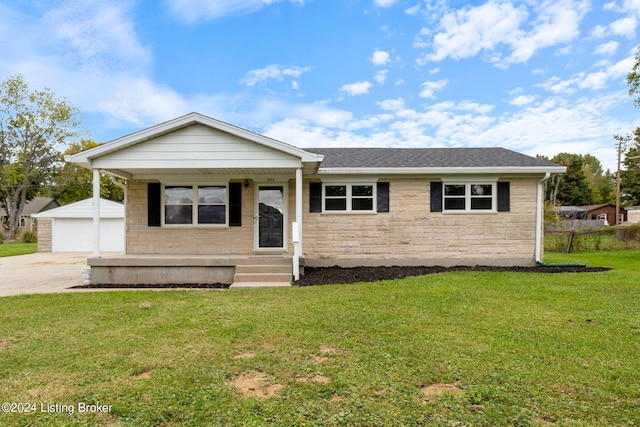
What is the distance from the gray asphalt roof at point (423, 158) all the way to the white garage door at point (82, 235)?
12050 millimetres

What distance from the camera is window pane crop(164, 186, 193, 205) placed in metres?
9.88

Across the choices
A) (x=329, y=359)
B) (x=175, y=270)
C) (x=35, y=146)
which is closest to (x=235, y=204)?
(x=175, y=270)

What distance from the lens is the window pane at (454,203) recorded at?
995cm

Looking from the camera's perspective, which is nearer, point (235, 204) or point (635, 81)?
point (235, 204)

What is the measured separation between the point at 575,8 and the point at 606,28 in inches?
101

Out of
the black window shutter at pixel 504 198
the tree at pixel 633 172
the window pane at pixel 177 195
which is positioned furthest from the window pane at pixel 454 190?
the tree at pixel 633 172

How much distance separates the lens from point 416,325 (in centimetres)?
437

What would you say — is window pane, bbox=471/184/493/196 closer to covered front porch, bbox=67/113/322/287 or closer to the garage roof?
covered front porch, bbox=67/113/322/287

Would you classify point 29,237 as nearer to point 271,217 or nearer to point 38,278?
point 38,278

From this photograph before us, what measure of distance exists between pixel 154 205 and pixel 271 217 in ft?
11.1

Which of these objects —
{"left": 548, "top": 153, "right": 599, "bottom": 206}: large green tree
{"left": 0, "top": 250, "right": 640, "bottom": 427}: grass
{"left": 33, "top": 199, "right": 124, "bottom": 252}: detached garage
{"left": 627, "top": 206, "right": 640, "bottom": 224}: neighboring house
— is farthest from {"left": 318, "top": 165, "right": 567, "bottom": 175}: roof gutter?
{"left": 627, "top": 206, "right": 640, "bottom": 224}: neighboring house

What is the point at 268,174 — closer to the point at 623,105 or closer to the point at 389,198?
the point at 389,198

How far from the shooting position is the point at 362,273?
876cm

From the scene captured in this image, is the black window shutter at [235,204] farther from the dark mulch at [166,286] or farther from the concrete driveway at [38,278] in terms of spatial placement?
the concrete driveway at [38,278]
